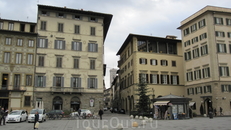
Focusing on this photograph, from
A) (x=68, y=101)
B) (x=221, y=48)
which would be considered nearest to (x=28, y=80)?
(x=68, y=101)

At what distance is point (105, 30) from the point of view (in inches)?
2088

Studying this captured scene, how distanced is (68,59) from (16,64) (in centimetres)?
912

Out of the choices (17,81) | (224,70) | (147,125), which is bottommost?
(147,125)

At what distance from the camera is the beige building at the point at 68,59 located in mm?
41750

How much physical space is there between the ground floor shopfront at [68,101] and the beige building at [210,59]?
1942cm

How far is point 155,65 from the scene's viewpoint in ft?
167

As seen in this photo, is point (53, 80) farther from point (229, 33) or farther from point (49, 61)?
point (229, 33)

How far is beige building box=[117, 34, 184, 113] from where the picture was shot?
1962 inches

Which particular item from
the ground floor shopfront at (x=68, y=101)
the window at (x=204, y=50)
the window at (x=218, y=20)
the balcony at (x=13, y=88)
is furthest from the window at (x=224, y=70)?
the balcony at (x=13, y=88)

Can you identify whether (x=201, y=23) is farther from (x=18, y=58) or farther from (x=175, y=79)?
(x=18, y=58)

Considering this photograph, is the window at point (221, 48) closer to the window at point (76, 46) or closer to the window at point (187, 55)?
the window at point (187, 55)

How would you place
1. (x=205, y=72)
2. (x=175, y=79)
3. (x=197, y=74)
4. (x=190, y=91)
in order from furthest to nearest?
(x=175, y=79) < (x=190, y=91) < (x=197, y=74) < (x=205, y=72)

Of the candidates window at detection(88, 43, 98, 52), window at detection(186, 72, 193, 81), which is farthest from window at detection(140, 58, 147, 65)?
window at detection(88, 43, 98, 52)

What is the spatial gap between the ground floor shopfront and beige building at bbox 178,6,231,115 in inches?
765
